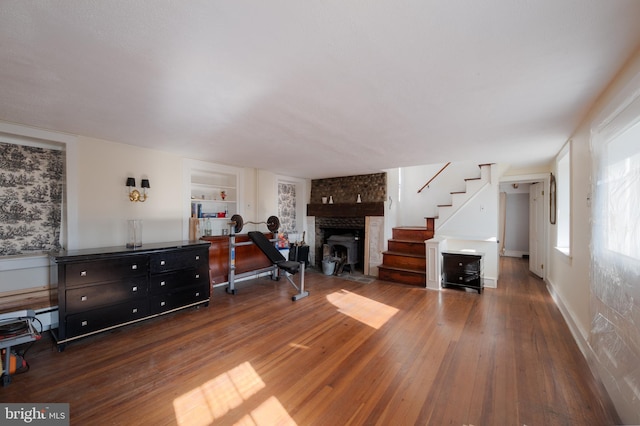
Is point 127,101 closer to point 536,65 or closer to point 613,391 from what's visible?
point 536,65

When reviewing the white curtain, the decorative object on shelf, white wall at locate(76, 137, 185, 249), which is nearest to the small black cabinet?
the white curtain

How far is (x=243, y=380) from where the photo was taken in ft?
6.58

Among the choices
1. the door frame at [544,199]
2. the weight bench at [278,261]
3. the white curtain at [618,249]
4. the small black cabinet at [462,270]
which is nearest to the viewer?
the white curtain at [618,249]

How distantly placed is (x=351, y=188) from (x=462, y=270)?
2890 millimetres

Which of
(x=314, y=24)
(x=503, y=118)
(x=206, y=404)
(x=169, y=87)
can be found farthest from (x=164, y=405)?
(x=503, y=118)

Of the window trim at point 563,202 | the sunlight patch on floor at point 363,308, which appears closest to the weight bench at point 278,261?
the sunlight patch on floor at point 363,308

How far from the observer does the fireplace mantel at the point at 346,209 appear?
18.1 feet

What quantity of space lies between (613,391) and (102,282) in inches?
174

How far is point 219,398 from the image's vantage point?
180 cm

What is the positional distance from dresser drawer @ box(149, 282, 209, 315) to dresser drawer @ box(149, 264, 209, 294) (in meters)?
0.06

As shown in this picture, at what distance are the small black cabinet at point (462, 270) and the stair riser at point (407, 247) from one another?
0.60 metres

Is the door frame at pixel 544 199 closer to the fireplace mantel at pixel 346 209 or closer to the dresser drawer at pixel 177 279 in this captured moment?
the fireplace mantel at pixel 346 209

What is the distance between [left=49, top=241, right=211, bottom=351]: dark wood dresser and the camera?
246 cm

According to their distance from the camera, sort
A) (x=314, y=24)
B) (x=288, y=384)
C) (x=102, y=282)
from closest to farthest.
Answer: (x=314, y=24) < (x=288, y=384) < (x=102, y=282)
